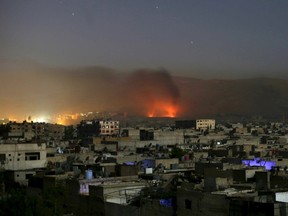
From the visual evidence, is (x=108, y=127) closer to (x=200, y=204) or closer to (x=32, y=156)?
(x=32, y=156)

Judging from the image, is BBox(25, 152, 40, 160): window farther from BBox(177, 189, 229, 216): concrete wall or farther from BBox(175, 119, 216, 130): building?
BBox(175, 119, 216, 130): building

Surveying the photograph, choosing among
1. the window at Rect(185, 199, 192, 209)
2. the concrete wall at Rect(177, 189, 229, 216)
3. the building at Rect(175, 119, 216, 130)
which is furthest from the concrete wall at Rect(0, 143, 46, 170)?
the building at Rect(175, 119, 216, 130)

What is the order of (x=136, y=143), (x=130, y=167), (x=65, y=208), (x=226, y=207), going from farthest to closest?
(x=136, y=143) → (x=130, y=167) → (x=65, y=208) → (x=226, y=207)

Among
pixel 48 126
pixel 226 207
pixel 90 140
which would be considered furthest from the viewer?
pixel 48 126

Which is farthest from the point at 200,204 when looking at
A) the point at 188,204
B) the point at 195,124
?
the point at 195,124

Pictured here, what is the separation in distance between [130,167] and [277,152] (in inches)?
659

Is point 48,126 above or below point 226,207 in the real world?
above

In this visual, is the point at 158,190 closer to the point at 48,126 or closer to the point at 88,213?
the point at 88,213

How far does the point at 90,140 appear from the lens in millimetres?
57625

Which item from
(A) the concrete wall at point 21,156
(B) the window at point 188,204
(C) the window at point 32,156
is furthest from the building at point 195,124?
(B) the window at point 188,204

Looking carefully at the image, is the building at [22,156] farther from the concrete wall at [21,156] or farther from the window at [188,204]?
the window at [188,204]

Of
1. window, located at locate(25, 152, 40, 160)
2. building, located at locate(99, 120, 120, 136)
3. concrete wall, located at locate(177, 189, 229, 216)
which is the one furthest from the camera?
building, located at locate(99, 120, 120, 136)

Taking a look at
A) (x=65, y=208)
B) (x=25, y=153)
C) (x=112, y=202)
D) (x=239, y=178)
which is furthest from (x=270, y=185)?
(x=25, y=153)

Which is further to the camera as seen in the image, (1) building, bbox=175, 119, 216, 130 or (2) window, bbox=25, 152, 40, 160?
(1) building, bbox=175, 119, 216, 130
